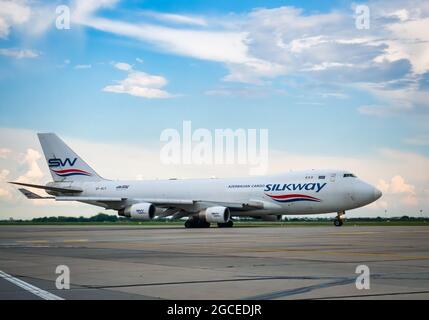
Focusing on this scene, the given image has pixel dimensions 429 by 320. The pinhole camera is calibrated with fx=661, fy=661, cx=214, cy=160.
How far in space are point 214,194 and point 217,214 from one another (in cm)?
597

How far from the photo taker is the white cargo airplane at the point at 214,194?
50.4 meters

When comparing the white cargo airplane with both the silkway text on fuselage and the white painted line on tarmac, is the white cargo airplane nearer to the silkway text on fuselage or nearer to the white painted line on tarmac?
the silkway text on fuselage

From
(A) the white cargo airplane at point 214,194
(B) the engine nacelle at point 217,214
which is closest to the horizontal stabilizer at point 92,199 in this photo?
(A) the white cargo airplane at point 214,194

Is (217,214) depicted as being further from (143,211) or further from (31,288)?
(31,288)

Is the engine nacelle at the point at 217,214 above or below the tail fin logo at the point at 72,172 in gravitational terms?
below

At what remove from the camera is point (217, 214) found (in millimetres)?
50250

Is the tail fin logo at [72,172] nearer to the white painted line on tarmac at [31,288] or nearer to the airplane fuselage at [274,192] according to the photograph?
the airplane fuselage at [274,192]

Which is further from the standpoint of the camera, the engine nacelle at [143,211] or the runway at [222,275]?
the engine nacelle at [143,211]

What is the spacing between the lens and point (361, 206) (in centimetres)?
5091

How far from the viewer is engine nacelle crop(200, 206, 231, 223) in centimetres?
5019

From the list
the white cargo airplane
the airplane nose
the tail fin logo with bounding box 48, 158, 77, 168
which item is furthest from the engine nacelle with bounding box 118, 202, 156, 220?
the airplane nose
